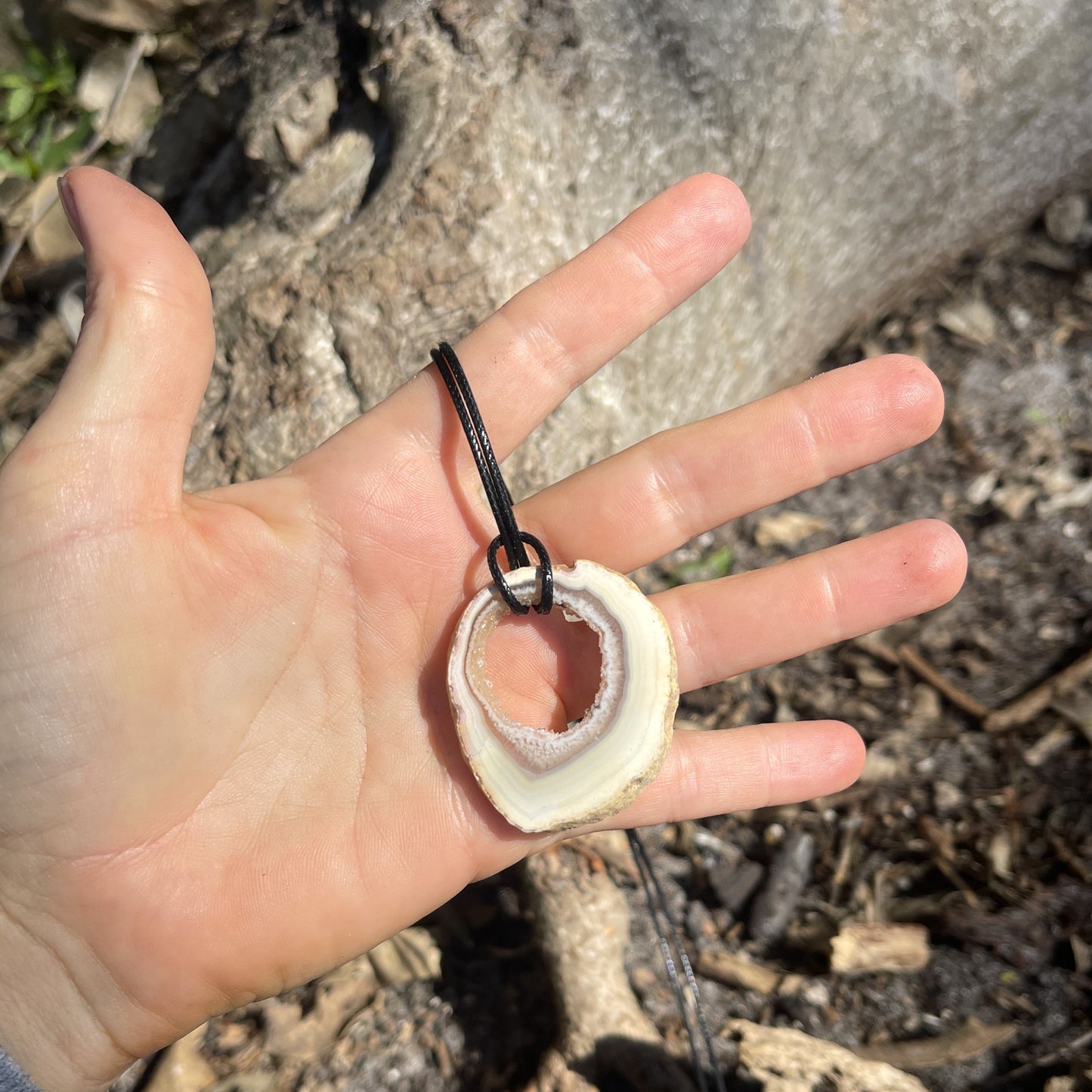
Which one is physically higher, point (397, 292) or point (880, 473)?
point (397, 292)

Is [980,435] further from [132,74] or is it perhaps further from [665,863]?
[132,74]

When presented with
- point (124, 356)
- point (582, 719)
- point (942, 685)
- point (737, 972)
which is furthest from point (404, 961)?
point (942, 685)

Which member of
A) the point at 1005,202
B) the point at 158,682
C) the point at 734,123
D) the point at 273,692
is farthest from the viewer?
the point at 1005,202

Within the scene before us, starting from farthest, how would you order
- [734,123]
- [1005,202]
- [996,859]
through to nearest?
1. [1005,202]
2. [734,123]
3. [996,859]

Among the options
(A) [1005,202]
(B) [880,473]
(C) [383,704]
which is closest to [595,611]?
(C) [383,704]

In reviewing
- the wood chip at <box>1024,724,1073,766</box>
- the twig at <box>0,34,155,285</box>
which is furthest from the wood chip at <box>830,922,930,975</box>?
the twig at <box>0,34,155,285</box>

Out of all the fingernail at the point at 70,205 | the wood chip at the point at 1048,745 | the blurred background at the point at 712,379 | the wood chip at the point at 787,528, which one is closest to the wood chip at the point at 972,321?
the blurred background at the point at 712,379
